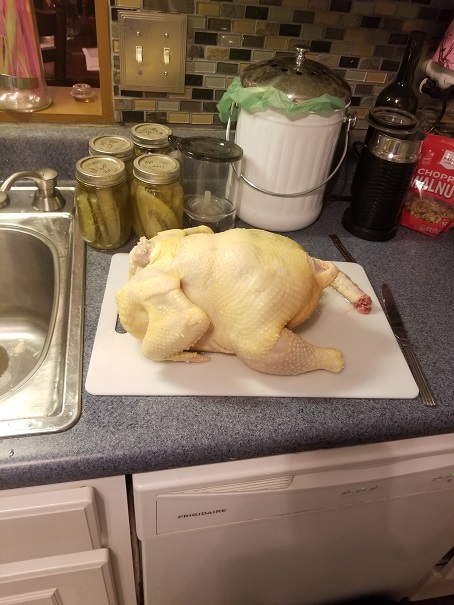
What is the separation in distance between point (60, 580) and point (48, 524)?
0.16 meters

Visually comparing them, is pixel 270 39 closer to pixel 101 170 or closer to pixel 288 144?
pixel 288 144

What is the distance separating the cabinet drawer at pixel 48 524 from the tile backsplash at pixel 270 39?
714 mm

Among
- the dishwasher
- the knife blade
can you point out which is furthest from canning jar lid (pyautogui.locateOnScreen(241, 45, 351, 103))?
the dishwasher

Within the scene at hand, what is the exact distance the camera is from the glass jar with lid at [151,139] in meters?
0.84

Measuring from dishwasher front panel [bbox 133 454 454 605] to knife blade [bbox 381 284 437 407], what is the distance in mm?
104

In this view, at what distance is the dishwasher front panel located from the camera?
627 mm

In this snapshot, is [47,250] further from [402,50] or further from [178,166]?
[402,50]

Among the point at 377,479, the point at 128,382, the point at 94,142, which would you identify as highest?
the point at 94,142

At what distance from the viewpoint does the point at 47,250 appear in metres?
0.85

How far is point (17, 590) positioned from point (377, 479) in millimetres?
553

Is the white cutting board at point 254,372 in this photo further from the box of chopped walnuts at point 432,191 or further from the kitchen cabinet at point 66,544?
the box of chopped walnuts at point 432,191

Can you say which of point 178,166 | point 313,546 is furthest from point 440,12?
point 313,546

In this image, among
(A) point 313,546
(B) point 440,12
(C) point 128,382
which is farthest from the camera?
(B) point 440,12

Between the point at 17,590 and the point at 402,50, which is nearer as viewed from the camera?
the point at 17,590
